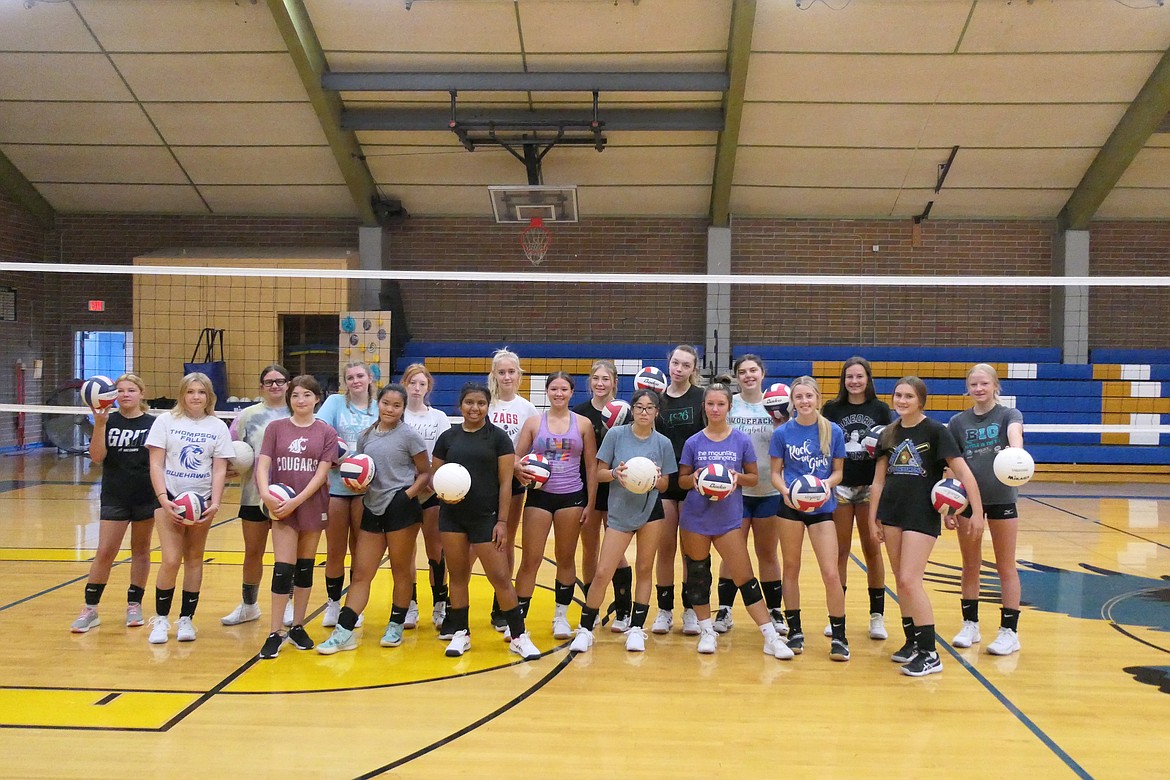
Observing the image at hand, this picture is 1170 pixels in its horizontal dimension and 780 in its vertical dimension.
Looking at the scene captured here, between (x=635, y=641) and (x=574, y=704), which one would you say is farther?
(x=635, y=641)

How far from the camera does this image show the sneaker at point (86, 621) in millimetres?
4902

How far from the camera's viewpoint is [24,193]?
552 inches

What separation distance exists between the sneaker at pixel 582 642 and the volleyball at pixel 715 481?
101 cm

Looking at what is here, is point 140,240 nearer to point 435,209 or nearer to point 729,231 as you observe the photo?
point 435,209

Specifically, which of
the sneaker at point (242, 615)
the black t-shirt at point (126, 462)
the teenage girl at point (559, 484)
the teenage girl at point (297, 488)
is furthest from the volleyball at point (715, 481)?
the black t-shirt at point (126, 462)

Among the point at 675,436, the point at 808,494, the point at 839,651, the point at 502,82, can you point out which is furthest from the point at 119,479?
the point at 502,82

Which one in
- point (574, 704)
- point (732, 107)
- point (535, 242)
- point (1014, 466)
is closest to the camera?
point (574, 704)

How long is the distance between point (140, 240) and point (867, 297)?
1204 cm

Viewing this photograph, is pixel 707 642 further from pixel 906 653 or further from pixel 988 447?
pixel 988 447

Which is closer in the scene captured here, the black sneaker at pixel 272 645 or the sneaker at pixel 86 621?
the black sneaker at pixel 272 645

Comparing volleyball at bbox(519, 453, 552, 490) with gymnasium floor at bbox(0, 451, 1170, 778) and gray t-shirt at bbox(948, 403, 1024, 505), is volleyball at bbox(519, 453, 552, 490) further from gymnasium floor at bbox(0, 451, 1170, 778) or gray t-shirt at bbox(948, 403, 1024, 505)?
gray t-shirt at bbox(948, 403, 1024, 505)

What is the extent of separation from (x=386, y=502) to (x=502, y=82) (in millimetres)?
8362

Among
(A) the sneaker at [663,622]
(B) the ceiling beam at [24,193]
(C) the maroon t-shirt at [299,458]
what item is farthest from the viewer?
(B) the ceiling beam at [24,193]

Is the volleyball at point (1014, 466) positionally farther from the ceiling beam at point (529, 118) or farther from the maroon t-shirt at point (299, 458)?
the ceiling beam at point (529, 118)
